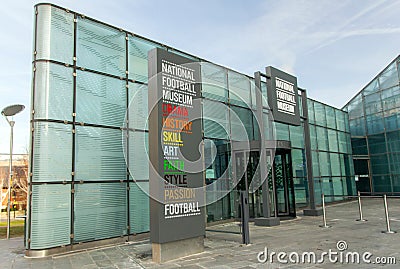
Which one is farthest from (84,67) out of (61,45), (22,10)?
(22,10)

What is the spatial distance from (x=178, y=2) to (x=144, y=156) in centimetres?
572

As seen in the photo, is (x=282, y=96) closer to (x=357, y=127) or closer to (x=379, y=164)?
(x=357, y=127)

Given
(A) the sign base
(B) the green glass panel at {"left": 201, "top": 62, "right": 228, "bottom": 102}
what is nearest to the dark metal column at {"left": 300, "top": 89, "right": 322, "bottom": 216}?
(B) the green glass panel at {"left": 201, "top": 62, "right": 228, "bottom": 102}

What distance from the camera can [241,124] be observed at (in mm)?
12945

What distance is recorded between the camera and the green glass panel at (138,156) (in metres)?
8.91

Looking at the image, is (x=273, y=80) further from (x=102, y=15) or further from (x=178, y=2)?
(x=102, y=15)

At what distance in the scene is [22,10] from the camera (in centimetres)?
856

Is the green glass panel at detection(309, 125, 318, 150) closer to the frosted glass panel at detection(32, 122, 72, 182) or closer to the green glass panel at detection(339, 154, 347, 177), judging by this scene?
the green glass panel at detection(339, 154, 347, 177)

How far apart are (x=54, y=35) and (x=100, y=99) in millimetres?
2015

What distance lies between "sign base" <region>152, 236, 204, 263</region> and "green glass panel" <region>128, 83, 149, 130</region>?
4.12m

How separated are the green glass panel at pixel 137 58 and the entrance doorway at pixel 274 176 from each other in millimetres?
4933

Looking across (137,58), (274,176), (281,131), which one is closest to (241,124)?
(274,176)

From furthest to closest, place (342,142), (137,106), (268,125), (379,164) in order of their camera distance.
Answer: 1. (379,164)
2. (342,142)
3. (268,125)
4. (137,106)

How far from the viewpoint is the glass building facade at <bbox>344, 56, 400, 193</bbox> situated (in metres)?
21.2
